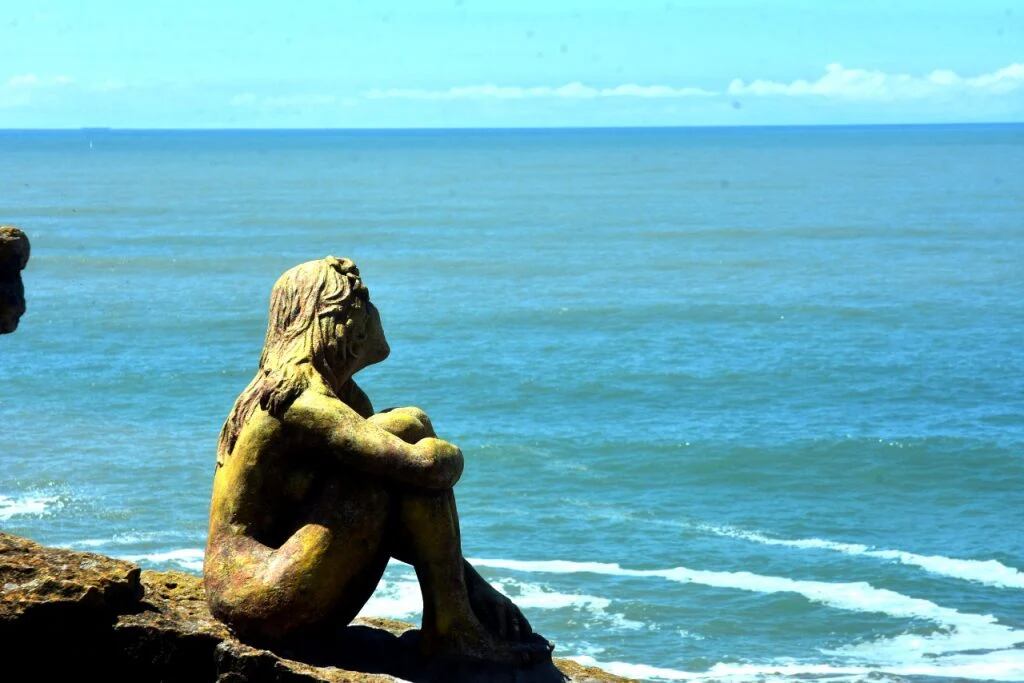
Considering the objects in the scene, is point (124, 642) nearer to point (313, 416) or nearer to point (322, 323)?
point (313, 416)

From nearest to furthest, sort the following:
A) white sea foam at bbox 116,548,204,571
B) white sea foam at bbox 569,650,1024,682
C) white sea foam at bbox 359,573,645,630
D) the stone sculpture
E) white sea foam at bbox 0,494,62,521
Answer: the stone sculpture, white sea foam at bbox 569,650,1024,682, white sea foam at bbox 359,573,645,630, white sea foam at bbox 116,548,204,571, white sea foam at bbox 0,494,62,521

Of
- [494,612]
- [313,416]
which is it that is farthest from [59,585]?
[494,612]

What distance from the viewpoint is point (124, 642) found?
732cm

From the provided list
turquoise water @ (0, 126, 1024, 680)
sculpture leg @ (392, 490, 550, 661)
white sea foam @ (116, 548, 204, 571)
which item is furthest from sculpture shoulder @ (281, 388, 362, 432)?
white sea foam @ (116, 548, 204, 571)

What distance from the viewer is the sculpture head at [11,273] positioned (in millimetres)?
7406

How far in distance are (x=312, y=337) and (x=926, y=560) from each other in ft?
49.4

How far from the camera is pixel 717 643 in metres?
18.0

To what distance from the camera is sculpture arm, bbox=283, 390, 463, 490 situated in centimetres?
729

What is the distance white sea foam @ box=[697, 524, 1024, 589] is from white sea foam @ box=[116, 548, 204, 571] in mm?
6715

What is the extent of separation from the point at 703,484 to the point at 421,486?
17.3 meters

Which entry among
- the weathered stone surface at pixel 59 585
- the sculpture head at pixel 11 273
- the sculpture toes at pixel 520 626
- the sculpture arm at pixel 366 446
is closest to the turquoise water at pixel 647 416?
the sculpture toes at pixel 520 626

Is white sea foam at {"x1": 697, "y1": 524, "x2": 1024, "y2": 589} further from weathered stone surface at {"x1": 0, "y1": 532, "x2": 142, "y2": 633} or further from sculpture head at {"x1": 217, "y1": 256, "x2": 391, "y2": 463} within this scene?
weathered stone surface at {"x1": 0, "y1": 532, "x2": 142, "y2": 633}

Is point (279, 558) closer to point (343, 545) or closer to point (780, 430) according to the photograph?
point (343, 545)

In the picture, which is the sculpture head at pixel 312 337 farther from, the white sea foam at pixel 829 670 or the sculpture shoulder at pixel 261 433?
the white sea foam at pixel 829 670
